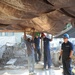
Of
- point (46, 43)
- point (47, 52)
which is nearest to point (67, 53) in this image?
point (46, 43)

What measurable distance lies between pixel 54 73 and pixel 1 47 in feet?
25.3

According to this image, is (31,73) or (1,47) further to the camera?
(1,47)

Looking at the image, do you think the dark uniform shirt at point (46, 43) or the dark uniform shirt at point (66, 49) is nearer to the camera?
the dark uniform shirt at point (66, 49)

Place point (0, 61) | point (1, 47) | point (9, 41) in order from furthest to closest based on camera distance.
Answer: point (9, 41) → point (1, 47) → point (0, 61)

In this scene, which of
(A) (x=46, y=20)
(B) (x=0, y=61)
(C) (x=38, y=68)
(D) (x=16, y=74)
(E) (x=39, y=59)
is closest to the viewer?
(A) (x=46, y=20)

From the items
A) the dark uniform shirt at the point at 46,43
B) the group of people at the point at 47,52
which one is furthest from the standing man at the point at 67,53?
the dark uniform shirt at the point at 46,43

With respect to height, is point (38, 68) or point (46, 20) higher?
point (46, 20)

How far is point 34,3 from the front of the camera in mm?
1642

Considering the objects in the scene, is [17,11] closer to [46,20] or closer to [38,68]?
[46,20]

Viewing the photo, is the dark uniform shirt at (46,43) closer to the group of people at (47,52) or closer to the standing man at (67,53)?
the group of people at (47,52)

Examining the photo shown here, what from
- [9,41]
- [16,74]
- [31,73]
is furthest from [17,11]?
[9,41]

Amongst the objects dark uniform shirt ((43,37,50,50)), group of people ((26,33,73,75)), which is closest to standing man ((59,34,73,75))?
group of people ((26,33,73,75))

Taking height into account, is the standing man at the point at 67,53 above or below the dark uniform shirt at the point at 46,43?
below

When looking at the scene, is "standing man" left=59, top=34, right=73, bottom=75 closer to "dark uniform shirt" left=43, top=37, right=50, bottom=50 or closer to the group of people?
the group of people
